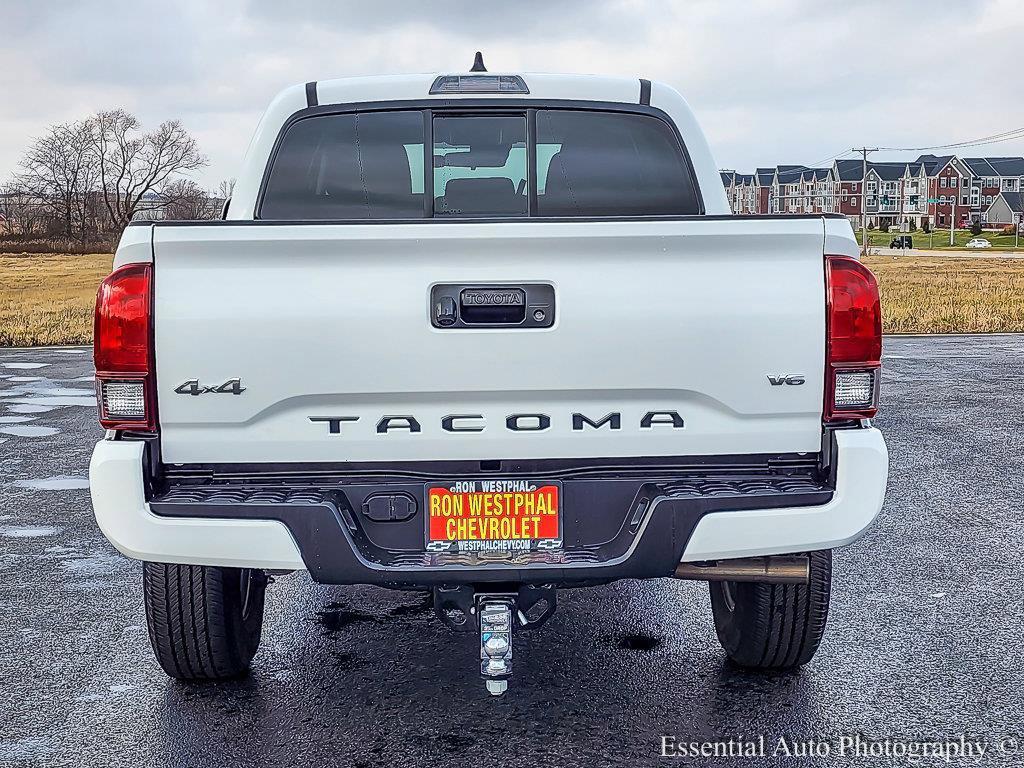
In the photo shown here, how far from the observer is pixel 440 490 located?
123 inches

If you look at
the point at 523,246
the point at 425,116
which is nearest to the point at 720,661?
the point at 523,246

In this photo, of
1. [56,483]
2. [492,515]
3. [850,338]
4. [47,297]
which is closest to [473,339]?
[492,515]

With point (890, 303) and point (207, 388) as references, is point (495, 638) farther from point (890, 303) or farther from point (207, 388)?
point (890, 303)

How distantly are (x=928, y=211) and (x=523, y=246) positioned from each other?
456 feet

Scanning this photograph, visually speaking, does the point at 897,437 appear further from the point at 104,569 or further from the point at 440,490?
the point at 440,490

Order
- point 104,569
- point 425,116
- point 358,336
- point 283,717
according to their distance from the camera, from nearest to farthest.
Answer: point 358,336
point 283,717
point 425,116
point 104,569

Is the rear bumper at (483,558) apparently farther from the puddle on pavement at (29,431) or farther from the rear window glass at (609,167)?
the puddle on pavement at (29,431)

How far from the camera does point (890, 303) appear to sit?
25938 millimetres

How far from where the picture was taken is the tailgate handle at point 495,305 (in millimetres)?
3080

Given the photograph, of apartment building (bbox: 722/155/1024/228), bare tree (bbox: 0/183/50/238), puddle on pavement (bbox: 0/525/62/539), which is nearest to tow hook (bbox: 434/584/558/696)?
puddle on pavement (bbox: 0/525/62/539)

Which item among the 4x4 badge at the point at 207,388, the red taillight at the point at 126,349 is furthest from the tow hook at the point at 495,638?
the red taillight at the point at 126,349

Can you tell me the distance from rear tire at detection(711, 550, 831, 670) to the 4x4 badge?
1.71 m

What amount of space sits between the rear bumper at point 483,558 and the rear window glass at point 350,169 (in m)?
1.56

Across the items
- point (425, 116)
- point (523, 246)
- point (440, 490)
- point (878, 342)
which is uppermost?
point (425, 116)
